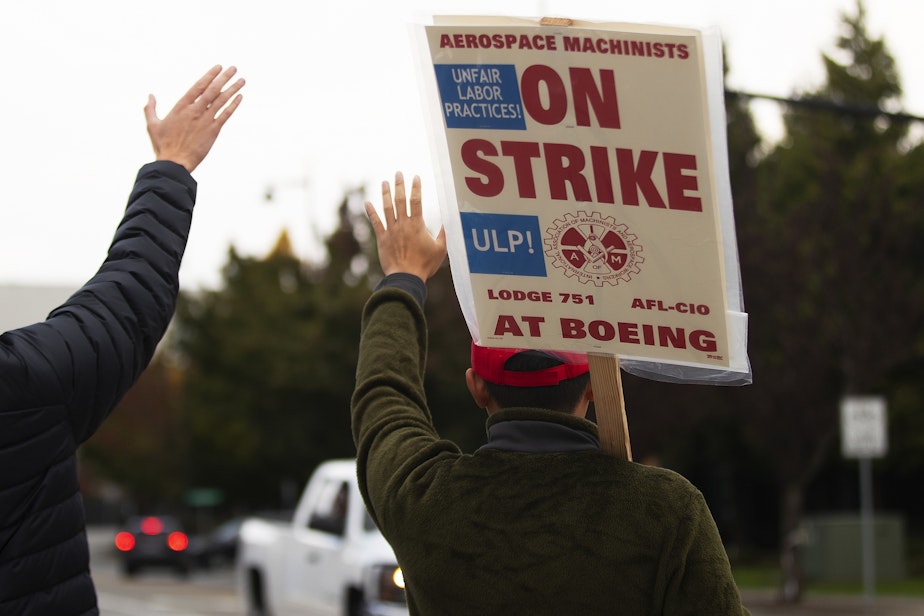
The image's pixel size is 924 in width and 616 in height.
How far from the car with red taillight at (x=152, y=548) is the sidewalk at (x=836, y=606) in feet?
66.5

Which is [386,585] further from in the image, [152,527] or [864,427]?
[152,527]


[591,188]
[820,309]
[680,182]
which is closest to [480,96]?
[591,188]

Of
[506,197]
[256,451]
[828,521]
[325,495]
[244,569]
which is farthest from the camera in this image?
[256,451]

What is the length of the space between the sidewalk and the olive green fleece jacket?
18881 mm

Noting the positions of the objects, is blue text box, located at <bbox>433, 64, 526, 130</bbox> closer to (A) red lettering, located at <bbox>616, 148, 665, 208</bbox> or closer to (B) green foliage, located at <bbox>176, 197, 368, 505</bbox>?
(A) red lettering, located at <bbox>616, 148, 665, 208</bbox>

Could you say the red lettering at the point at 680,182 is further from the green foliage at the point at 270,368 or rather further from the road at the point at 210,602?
the green foliage at the point at 270,368

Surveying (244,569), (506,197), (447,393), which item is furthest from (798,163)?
(506,197)

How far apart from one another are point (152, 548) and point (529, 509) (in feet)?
129

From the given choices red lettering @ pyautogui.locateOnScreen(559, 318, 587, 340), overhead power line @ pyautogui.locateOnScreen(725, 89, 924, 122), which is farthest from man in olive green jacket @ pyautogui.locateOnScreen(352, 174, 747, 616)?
overhead power line @ pyautogui.locateOnScreen(725, 89, 924, 122)

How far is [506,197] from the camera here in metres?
2.50

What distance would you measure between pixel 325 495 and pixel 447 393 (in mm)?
21958

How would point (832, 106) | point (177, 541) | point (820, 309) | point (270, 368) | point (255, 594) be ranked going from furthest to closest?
point (270, 368) → point (177, 541) → point (820, 309) → point (255, 594) → point (832, 106)

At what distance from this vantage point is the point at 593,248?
2.47 meters

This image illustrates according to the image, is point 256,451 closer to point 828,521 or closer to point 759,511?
point 759,511
